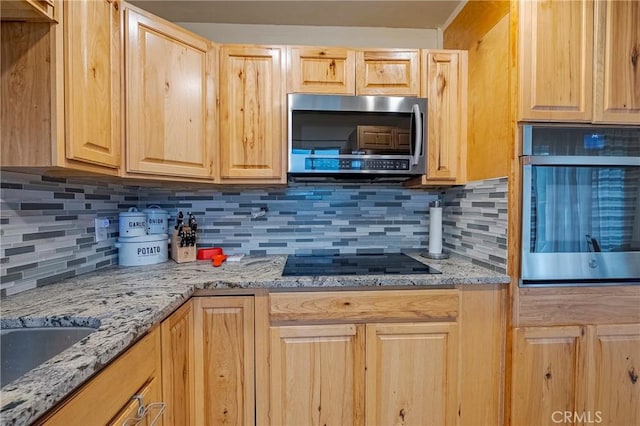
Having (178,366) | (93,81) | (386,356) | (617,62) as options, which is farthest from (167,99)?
(617,62)

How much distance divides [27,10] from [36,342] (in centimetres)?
95

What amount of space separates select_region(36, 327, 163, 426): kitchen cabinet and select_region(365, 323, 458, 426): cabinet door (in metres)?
0.80

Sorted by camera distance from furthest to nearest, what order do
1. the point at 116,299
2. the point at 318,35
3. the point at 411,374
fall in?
the point at 318,35 < the point at 411,374 < the point at 116,299

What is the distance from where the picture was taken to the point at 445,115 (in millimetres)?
1518

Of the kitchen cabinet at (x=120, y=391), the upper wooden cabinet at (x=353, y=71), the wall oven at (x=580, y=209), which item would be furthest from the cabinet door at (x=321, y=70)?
the kitchen cabinet at (x=120, y=391)

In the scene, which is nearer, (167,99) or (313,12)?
(167,99)

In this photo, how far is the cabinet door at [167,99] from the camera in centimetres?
121

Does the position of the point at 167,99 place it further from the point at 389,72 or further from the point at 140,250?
the point at 389,72

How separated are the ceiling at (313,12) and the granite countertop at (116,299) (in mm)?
1413

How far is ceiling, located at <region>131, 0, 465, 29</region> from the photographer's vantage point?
160cm

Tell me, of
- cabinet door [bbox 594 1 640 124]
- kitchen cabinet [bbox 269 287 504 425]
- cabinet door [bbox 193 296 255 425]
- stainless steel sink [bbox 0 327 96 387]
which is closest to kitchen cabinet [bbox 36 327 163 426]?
stainless steel sink [bbox 0 327 96 387]

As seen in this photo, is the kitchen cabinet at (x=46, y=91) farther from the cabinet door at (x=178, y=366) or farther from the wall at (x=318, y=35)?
the wall at (x=318, y=35)

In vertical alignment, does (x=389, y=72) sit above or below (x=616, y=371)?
above

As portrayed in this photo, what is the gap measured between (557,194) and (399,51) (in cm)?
99
